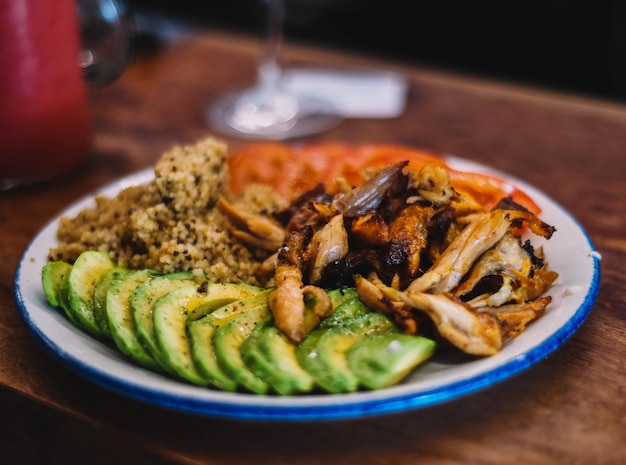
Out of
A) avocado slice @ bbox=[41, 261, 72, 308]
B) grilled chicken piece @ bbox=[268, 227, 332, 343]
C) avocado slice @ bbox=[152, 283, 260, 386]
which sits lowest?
avocado slice @ bbox=[41, 261, 72, 308]

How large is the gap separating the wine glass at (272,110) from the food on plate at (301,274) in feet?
2.98

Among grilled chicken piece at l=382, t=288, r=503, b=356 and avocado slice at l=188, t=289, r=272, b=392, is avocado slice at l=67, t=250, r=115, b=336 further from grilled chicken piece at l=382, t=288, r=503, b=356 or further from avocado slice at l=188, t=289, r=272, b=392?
grilled chicken piece at l=382, t=288, r=503, b=356

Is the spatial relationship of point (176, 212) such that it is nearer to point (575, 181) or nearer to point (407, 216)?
point (407, 216)

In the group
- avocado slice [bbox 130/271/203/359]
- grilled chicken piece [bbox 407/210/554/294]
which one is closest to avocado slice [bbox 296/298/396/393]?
grilled chicken piece [bbox 407/210/554/294]

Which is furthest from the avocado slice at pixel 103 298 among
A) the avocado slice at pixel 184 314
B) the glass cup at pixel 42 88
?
the glass cup at pixel 42 88

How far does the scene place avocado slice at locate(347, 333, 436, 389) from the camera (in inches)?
42.1

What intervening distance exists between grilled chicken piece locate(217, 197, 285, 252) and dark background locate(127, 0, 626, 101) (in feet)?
10.6

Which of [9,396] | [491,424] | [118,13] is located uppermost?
[118,13]

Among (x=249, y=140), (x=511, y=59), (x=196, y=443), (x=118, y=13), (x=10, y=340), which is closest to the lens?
(x=196, y=443)

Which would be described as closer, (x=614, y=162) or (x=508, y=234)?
(x=508, y=234)

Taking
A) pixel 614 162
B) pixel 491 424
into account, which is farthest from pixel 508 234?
pixel 614 162

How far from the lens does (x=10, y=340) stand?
141 centimetres

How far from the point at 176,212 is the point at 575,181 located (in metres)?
1.27

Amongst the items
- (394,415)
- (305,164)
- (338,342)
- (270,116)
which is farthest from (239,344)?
(270,116)
